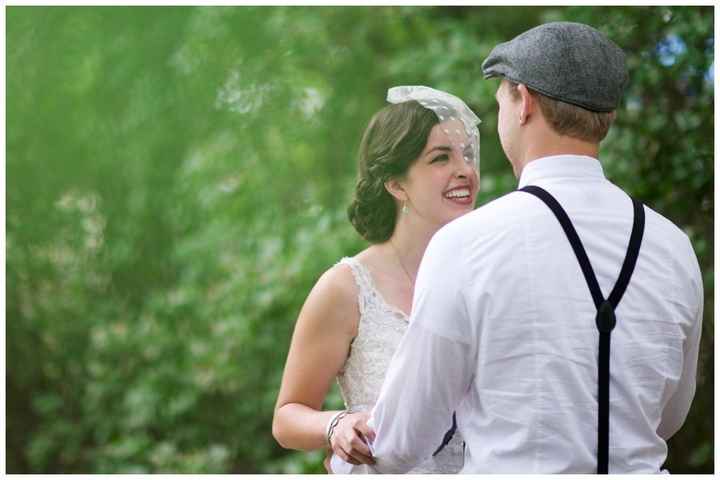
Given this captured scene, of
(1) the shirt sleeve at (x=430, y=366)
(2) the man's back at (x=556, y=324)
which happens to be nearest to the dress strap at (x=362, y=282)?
(1) the shirt sleeve at (x=430, y=366)

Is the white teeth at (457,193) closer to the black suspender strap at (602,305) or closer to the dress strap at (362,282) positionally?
the dress strap at (362,282)

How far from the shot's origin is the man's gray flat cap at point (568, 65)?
1.73 metres

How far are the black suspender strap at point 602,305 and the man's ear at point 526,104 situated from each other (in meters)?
0.16

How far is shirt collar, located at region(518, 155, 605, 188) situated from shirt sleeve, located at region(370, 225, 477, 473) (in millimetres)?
195

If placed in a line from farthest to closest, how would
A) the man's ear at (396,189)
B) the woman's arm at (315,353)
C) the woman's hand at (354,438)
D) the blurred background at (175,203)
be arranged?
the blurred background at (175,203), the man's ear at (396,189), the woman's arm at (315,353), the woman's hand at (354,438)

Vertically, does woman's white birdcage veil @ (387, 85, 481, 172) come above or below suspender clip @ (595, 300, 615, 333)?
above

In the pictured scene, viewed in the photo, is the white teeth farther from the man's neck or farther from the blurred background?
the blurred background

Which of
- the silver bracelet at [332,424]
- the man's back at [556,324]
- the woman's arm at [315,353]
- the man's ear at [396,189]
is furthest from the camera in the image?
the man's ear at [396,189]

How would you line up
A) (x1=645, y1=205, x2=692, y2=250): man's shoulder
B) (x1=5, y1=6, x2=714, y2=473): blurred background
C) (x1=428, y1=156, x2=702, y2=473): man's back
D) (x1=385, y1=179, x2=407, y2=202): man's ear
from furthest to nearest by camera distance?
(x1=5, y1=6, x2=714, y2=473): blurred background
(x1=385, y1=179, x2=407, y2=202): man's ear
(x1=645, y1=205, x2=692, y2=250): man's shoulder
(x1=428, y1=156, x2=702, y2=473): man's back

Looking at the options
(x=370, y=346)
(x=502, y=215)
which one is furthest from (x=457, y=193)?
(x=502, y=215)

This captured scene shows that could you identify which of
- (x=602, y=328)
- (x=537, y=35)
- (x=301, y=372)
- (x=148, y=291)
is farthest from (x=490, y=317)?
(x=148, y=291)

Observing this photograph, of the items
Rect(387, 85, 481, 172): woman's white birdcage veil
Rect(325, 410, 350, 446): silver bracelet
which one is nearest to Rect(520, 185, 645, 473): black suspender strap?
Rect(325, 410, 350, 446): silver bracelet

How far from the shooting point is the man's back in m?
1.61

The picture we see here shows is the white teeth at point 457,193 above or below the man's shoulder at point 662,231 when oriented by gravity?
above
